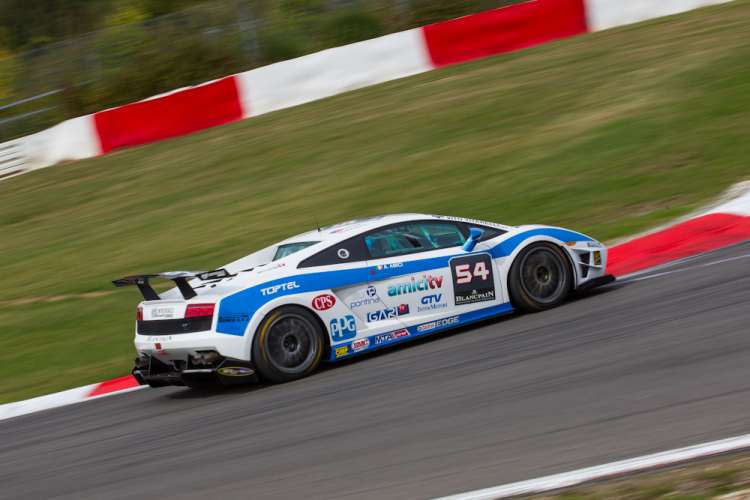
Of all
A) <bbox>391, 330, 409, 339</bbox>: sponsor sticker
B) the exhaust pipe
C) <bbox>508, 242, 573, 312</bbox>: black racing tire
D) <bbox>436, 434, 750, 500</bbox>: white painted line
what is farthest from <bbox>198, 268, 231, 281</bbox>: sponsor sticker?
<bbox>436, 434, 750, 500</bbox>: white painted line

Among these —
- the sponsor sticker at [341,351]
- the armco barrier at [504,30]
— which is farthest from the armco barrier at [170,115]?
the sponsor sticker at [341,351]

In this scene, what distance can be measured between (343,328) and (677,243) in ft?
13.8

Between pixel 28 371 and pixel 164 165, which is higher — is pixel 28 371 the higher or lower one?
the lower one

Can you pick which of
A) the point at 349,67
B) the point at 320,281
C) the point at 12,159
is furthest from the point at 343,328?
the point at 12,159

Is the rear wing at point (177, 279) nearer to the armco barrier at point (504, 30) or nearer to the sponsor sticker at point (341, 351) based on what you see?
the sponsor sticker at point (341, 351)

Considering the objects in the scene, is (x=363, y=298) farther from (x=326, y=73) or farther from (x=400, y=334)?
(x=326, y=73)

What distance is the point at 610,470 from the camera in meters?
3.50

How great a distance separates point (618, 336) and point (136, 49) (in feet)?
59.7

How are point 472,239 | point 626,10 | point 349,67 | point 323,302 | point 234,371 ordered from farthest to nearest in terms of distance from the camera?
point 349,67 < point 626,10 < point 472,239 < point 323,302 < point 234,371

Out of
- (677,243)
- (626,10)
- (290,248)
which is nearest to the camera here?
(290,248)

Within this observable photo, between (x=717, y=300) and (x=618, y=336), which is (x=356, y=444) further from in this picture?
(x=717, y=300)

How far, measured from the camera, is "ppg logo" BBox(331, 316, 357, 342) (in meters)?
6.36

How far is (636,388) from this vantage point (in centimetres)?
452

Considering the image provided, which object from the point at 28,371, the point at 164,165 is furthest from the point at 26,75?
the point at 28,371
